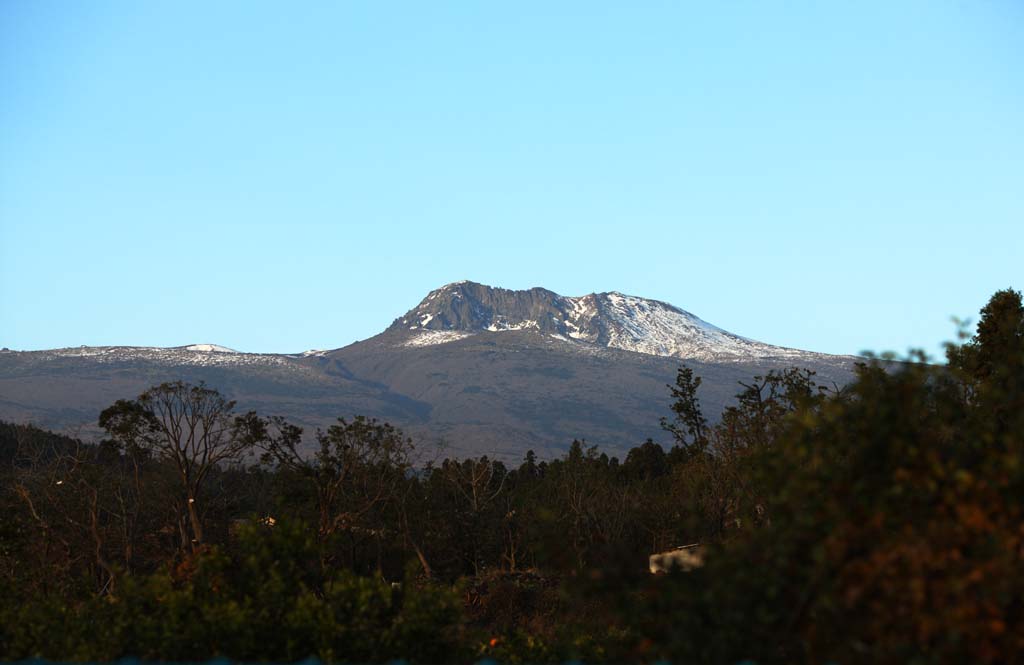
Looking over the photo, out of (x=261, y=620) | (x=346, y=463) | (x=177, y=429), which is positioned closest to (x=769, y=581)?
(x=261, y=620)

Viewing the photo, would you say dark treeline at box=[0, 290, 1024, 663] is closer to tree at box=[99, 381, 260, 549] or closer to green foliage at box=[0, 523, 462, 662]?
green foliage at box=[0, 523, 462, 662]

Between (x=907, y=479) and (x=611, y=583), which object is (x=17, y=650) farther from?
(x=907, y=479)

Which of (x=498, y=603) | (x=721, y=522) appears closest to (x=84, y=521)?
(x=498, y=603)

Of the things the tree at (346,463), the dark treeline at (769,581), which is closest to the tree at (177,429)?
the tree at (346,463)

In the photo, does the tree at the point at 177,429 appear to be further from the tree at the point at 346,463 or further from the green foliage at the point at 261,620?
the green foliage at the point at 261,620

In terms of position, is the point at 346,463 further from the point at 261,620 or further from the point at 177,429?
the point at 261,620

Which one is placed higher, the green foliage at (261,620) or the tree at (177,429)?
the tree at (177,429)

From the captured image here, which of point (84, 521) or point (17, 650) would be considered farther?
point (84, 521)

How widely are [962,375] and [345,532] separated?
23781 millimetres

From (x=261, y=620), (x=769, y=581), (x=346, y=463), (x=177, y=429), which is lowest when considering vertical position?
(x=261, y=620)

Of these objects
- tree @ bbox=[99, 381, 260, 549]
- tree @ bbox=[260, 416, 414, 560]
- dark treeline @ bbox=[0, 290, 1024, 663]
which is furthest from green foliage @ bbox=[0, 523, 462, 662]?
tree @ bbox=[260, 416, 414, 560]

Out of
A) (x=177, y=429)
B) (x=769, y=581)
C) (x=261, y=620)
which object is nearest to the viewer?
(x=769, y=581)

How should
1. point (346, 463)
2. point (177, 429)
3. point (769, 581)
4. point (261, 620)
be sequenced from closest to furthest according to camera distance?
point (769, 581) < point (261, 620) < point (177, 429) < point (346, 463)

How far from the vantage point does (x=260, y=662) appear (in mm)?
18016
